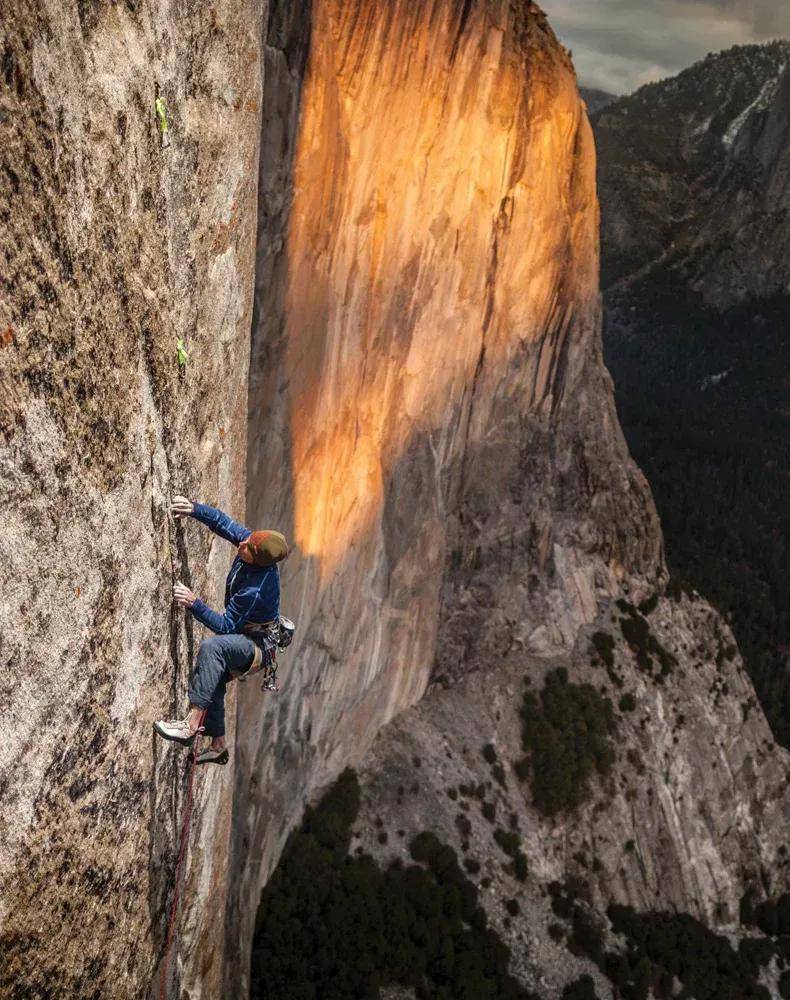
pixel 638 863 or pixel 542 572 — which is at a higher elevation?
pixel 542 572

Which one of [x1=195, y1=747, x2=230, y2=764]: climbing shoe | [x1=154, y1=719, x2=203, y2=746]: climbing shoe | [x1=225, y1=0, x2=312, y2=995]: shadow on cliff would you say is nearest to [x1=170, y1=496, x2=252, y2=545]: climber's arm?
[x1=154, y1=719, x2=203, y2=746]: climbing shoe

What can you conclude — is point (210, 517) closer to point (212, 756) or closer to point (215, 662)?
point (215, 662)

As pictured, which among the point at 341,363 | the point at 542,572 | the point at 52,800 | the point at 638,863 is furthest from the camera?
the point at 542,572

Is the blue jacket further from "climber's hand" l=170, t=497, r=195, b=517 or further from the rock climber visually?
"climber's hand" l=170, t=497, r=195, b=517

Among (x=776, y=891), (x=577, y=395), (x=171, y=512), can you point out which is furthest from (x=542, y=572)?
(x=171, y=512)

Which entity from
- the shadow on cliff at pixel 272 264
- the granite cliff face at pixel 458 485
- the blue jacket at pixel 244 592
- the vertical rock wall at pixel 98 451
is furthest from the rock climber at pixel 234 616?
the granite cliff face at pixel 458 485

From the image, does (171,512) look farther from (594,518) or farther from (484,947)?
(594,518)

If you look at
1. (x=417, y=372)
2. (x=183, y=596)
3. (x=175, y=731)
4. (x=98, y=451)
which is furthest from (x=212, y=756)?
(x=417, y=372)
